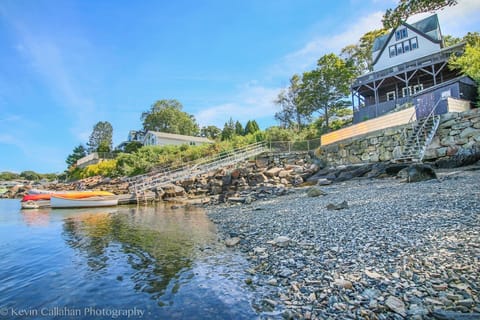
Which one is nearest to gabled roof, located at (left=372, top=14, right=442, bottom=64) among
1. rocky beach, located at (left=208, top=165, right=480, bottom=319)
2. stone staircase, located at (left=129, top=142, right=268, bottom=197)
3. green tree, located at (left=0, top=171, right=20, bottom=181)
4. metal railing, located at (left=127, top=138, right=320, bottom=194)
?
metal railing, located at (left=127, top=138, right=320, bottom=194)

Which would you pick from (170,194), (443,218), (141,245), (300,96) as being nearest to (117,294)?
(141,245)

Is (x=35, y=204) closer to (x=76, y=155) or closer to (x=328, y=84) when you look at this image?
(x=328, y=84)

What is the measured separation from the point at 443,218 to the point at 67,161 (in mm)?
72023

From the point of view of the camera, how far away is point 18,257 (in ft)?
21.5

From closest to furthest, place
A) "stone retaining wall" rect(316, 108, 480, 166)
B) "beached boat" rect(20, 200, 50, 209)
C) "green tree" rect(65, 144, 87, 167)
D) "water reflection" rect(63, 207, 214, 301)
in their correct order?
1. "water reflection" rect(63, 207, 214, 301)
2. "stone retaining wall" rect(316, 108, 480, 166)
3. "beached boat" rect(20, 200, 50, 209)
4. "green tree" rect(65, 144, 87, 167)

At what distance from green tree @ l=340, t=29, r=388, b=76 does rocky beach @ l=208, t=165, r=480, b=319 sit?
3749 cm

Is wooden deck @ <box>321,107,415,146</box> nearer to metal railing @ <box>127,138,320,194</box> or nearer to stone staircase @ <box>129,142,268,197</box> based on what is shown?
metal railing @ <box>127,138,320,194</box>

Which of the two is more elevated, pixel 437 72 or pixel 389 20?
pixel 437 72

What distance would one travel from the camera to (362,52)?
39.7 m

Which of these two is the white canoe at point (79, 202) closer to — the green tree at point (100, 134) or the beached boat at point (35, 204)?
the beached boat at point (35, 204)

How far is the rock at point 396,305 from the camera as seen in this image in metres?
2.75

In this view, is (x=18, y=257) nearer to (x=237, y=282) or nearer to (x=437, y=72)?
(x=237, y=282)

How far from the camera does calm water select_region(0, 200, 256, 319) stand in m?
3.59

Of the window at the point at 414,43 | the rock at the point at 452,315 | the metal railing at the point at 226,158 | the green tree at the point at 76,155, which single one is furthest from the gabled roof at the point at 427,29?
the green tree at the point at 76,155
